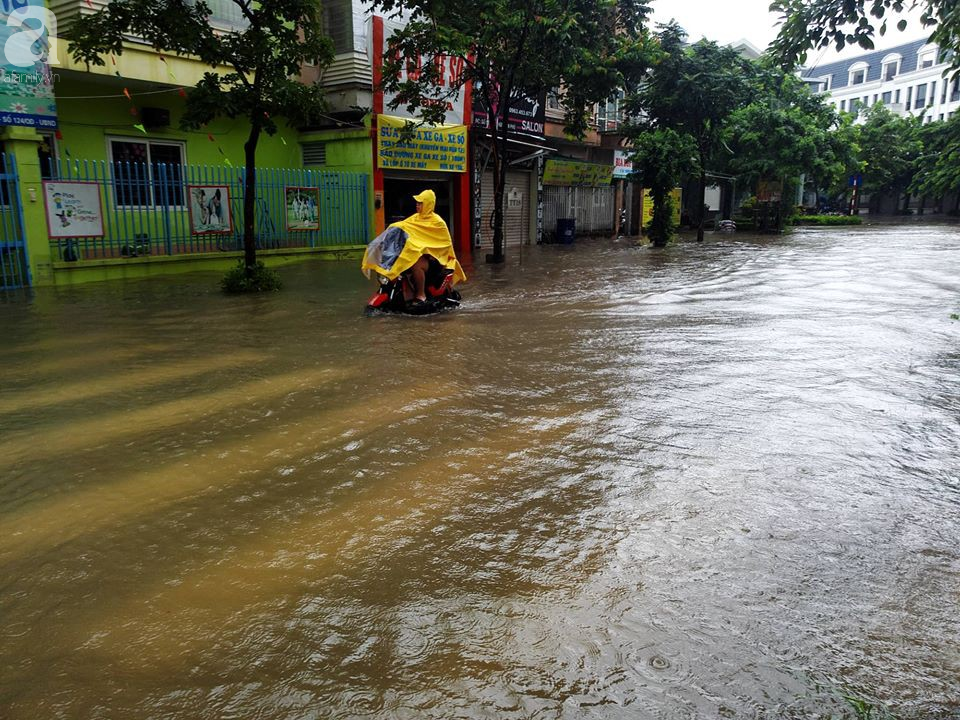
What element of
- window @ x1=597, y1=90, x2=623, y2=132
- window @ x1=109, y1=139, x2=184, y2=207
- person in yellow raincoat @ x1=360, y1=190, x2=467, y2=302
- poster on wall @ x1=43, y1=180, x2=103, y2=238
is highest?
window @ x1=597, y1=90, x2=623, y2=132

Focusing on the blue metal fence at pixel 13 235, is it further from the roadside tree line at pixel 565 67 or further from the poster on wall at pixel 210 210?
the poster on wall at pixel 210 210

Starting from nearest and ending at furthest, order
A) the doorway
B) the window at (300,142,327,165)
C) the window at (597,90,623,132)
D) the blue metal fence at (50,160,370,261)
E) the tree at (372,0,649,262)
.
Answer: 1. the blue metal fence at (50,160,370,261)
2. the tree at (372,0,649,262)
3. the window at (300,142,327,165)
4. the doorway
5. the window at (597,90,623,132)

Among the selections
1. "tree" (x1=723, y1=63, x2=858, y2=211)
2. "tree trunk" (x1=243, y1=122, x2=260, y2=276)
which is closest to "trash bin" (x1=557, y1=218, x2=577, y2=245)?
"tree" (x1=723, y1=63, x2=858, y2=211)

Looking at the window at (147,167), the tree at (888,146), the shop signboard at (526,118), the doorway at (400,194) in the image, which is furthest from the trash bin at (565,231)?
the tree at (888,146)

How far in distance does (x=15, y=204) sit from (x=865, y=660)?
541 inches

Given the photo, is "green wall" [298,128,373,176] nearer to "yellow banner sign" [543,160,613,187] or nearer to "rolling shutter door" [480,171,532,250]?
"rolling shutter door" [480,171,532,250]

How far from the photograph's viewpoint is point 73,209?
41.7 ft

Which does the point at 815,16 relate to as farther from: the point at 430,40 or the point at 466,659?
the point at 430,40

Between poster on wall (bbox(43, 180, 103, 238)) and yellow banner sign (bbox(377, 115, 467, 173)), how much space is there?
709 cm

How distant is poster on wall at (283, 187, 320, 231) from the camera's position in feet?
55.4

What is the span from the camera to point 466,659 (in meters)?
2.62

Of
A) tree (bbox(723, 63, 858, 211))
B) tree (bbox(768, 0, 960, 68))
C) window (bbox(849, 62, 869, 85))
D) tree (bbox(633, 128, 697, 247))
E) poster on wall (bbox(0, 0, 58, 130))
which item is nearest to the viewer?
tree (bbox(768, 0, 960, 68))

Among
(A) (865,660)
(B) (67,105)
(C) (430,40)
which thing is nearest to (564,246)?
(C) (430,40)

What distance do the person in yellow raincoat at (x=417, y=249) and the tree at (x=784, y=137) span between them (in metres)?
23.6
